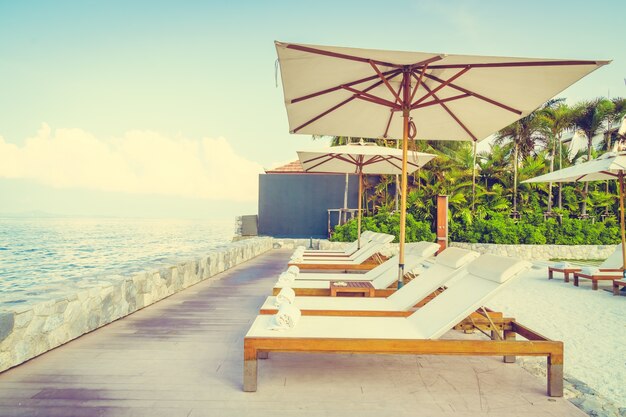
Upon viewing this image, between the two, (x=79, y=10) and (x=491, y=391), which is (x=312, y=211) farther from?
(x=79, y=10)

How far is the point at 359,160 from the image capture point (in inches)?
388

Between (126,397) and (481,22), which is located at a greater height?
(481,22)

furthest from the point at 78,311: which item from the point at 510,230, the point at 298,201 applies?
the point at 298,201

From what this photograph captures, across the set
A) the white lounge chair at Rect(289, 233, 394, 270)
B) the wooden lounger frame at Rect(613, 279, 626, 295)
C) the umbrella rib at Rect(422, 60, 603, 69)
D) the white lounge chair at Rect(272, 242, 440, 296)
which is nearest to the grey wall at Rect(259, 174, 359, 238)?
the white lounge chair at Rect(289, 233, 394, 270)

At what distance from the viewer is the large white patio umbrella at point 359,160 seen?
8.44 meters

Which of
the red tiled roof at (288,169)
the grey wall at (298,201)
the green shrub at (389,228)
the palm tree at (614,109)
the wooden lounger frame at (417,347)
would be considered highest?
the palm tree at (614,109)

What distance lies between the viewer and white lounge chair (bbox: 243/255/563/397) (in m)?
2.96

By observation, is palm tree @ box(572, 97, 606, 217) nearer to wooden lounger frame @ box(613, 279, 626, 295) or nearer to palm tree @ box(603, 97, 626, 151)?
palm tree @ box(603, 97, 626, 151)

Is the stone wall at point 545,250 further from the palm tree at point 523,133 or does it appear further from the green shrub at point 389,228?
the palm tree at point 523,133

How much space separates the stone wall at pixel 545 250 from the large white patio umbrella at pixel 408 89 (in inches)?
369

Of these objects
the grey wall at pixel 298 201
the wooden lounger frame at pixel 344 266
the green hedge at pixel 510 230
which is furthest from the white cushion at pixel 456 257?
the grey wall at pixel 298 201

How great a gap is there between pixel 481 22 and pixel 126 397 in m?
19.8

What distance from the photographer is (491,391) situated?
10.0 feet


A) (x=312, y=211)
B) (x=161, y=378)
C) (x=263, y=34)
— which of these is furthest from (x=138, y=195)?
(x=161, y=378)
